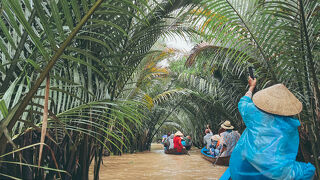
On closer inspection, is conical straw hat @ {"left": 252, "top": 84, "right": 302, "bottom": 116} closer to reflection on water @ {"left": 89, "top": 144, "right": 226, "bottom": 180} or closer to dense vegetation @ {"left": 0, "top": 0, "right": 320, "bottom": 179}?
dense vegetation @ {"left": 0, "top": 0, "right": 320, "bottom": 179}

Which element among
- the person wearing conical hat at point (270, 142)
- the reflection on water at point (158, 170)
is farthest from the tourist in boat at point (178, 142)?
the person wearing conical hat at point (270, 142)

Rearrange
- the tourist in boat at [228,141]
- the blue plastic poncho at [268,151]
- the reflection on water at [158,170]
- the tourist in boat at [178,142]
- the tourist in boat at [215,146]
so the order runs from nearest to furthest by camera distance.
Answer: the blue plastic poncho at [268,151]
the reflection on water at [158,170]
the tourist in boat at [228,141]
the tourist in boat at [215,146]
the tourist in boat at [178,142]

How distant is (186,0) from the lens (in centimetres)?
349

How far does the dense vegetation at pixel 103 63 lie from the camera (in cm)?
126

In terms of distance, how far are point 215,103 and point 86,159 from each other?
25.6 ft

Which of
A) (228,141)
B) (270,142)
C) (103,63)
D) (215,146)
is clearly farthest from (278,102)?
(215,146)

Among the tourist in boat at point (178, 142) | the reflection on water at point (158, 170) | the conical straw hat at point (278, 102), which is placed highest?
the conical straw hat at point (278, 102)

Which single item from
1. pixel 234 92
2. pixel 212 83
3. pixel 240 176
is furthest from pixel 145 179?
pixel 212 83

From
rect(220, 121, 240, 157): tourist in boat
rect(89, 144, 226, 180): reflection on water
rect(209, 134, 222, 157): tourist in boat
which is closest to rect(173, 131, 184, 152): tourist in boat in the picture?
rect(209, 134, 222, 157): tourist in boat

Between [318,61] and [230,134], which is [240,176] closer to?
[318,61]

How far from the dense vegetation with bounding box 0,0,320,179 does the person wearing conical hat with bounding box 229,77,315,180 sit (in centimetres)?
69

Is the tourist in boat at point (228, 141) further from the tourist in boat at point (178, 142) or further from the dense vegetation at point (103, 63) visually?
the tourist in boat at point (178, 142)

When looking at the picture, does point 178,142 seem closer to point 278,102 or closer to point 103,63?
point 278,102

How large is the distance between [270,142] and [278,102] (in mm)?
365
